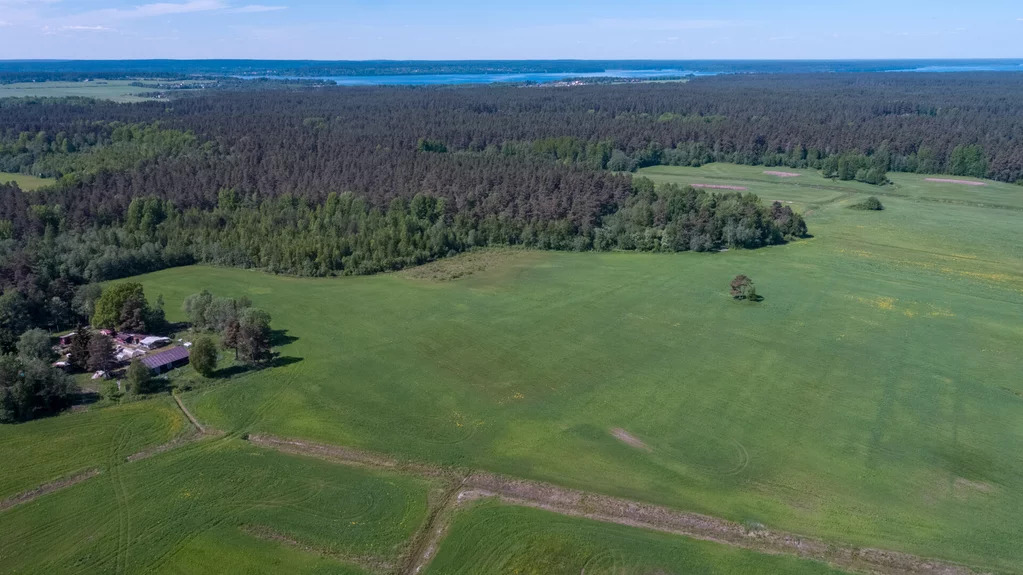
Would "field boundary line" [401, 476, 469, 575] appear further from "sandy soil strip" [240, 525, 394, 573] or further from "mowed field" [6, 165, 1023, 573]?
"sandy soil strip" [240, 525, 394, 573]

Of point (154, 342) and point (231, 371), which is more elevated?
point (154, 342)

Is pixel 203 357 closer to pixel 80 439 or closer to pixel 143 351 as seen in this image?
pixel 143 351

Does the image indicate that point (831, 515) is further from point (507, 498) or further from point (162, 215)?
point (162, 215)

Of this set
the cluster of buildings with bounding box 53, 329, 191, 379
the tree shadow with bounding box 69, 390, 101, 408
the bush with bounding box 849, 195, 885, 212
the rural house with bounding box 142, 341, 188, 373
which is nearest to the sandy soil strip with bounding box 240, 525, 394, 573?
the tree shadow with bounding box 69, 390, 101, 408

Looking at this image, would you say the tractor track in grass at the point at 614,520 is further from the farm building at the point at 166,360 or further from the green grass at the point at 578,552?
the farm building at the point at 166,360

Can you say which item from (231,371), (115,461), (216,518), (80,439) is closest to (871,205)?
(231,371)

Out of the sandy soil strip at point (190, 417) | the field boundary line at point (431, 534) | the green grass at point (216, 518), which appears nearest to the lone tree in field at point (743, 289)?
the field boundary line at point (431, 534)
